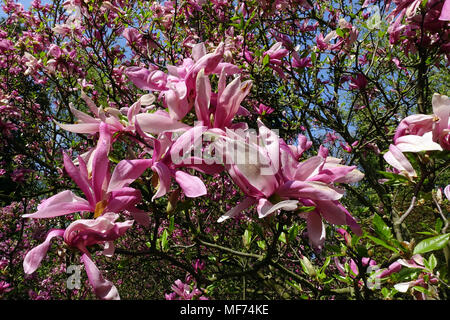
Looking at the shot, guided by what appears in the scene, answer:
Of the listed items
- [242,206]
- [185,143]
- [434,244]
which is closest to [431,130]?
[434,244]

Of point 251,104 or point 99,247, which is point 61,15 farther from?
point 99,247

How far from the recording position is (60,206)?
0.65 m

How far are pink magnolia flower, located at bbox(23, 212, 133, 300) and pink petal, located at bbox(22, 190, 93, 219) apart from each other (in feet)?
0.14

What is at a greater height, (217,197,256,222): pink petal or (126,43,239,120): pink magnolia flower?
(126,43,239,120): pink magnolia flower

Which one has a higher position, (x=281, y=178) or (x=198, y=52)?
(x=198, y=52)

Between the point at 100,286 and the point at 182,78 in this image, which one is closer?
the point at 100,286

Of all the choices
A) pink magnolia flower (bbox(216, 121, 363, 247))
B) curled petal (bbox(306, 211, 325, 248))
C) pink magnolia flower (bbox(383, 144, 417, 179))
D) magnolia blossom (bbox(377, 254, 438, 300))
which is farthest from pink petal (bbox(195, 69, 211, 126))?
magnolia blossom (bbox(377, 254, 438, 300))

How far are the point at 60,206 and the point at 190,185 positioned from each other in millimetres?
277

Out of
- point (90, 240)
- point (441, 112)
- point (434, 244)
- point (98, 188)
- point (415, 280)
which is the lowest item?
point (415, 280)

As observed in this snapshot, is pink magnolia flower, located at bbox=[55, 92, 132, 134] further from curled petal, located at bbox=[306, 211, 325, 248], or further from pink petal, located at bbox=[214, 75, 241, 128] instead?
curled petal, located at bbox=[306, 211, 325, 248]

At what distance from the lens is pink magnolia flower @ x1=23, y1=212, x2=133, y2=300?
1.95 ft

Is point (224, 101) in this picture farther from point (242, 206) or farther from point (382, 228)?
point (382, 228)

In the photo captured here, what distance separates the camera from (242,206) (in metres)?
0.70
